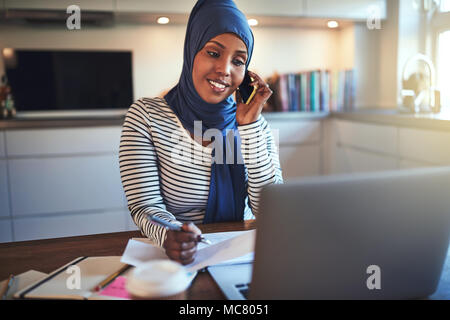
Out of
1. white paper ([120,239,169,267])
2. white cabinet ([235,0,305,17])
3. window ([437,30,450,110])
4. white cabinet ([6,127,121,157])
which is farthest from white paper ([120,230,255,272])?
window ([437,30,450,110])

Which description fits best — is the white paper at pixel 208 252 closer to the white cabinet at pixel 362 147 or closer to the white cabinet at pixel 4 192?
the white cabinet at pixel 362 147

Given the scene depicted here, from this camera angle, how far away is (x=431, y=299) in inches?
25.1

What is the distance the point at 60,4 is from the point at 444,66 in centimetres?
263

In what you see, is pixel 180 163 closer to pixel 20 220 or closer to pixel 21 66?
pixel 20 220

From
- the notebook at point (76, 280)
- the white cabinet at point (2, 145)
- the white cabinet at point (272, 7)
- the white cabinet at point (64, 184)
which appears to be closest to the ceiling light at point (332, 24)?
the white cabinet at point (272, 7)

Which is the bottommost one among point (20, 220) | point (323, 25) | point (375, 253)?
point (20, 220)

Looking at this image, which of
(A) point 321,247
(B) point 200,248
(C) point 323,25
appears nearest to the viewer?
(A) point 321,247

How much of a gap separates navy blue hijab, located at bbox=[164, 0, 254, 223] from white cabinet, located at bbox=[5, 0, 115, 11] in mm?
1593

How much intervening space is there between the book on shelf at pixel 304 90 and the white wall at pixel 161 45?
0.64 feet

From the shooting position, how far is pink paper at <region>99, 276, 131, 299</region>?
0.64 m

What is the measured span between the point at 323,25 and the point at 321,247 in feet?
9.89

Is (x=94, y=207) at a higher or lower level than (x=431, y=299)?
lower

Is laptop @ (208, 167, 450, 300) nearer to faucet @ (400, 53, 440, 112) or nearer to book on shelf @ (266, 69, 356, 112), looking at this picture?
faucet @ (400, 53, 440, 112)
